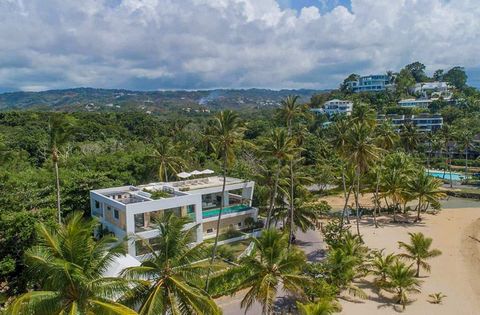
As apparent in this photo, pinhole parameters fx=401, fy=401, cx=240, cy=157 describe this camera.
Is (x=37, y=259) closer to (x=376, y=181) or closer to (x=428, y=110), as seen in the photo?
(x=376, y=181)

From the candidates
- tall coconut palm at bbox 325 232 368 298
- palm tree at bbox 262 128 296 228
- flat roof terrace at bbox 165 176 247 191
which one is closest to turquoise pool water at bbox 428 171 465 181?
flat roof terrace at bbox 165 176 247 191

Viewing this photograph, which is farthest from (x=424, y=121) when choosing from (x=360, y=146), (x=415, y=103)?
(x=360, y=146)

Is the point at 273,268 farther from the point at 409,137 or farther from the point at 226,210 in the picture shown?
the point at 409,137

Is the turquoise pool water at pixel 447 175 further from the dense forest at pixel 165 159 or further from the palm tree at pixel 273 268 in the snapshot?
the palm tree at pixel 273 268

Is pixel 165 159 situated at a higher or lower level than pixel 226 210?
higher

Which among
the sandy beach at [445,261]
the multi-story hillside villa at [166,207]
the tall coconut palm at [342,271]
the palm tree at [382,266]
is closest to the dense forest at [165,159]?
the tall coconut palm at [342,271]

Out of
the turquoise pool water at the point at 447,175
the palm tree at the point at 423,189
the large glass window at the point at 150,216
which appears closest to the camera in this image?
the large glass window at the point at 150,216
